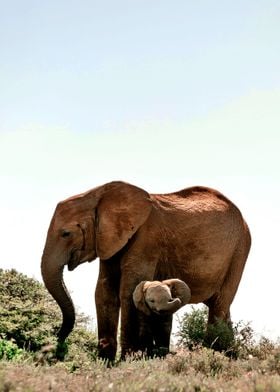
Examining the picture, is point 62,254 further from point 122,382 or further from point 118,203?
point 122,382

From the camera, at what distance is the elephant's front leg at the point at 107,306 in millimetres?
Answer: 14008

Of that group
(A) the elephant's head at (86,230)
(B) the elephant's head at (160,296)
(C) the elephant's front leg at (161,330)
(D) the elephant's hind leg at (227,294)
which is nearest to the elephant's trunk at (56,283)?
(A) the elephant's head at (86,230)

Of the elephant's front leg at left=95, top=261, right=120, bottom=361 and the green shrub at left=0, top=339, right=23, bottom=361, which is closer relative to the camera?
the green shrub at left=0, top=339, right=23, bottom=361

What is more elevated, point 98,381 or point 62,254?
point 62,254

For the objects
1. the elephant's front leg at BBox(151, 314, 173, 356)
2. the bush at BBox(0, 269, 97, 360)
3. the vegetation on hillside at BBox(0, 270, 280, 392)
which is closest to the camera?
the vegetation on hillside at BBox(0, 270, 280, 392)

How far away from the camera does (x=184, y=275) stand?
14133mm

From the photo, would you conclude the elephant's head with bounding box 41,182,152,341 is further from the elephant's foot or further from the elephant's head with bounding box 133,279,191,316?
the elephant's head with bounding box 133,279,191,316

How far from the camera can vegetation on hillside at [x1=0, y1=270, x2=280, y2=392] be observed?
262 inches

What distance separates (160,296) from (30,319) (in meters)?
6.98

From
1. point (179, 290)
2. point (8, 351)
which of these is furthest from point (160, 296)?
point (8, 351)

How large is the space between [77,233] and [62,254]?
49 cm

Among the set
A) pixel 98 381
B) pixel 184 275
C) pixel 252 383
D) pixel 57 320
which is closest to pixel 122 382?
pixel 98 381

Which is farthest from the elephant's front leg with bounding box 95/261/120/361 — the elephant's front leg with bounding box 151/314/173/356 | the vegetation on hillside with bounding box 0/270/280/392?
the elephant's front leg with bounding box 151/314/173/356

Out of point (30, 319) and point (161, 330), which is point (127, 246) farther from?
point (30, 319)
